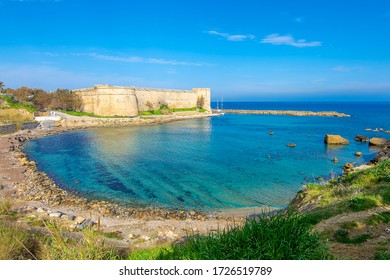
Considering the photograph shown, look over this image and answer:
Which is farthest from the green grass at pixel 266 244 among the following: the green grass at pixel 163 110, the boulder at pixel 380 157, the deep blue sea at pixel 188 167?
the green grass at pixel 163 110

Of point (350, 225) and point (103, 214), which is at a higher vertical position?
point (350, 225)

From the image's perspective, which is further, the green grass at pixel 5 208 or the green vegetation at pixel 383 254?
the green grass at pixel 5 208

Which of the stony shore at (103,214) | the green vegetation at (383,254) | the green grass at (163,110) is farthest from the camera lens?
the green grass at (163,110)

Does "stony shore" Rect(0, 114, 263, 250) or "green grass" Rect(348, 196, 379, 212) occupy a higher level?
"green grass" Rect(348, 196, 379, 212)

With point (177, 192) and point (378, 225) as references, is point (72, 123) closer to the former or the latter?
point (177, 192)

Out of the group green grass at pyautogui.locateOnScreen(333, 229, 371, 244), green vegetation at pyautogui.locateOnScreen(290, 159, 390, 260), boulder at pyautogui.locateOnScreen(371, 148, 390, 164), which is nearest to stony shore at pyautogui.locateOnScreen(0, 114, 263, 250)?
green vegetation at pyautogui.locateOnScreen(290, 159, 390, 260)

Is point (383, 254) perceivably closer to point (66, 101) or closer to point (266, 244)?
point (266, 244)

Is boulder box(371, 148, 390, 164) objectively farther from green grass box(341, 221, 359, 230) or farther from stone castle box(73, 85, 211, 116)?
stone castle box(73, 85, 211, 116)

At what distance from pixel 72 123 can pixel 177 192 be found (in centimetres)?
3183

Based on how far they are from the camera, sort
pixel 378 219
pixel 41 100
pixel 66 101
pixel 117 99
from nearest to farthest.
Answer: pixel 378 219 < pixel 41 100 < pixel 66 101 < pixel 117 99

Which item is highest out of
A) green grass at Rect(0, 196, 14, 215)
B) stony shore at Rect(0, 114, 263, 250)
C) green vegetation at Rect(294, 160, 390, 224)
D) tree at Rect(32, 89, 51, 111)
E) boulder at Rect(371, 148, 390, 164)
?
tree at Rect(32, 89, 51, 111)

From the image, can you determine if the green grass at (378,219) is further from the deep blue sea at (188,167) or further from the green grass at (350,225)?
the deep blue sea at (188,167)

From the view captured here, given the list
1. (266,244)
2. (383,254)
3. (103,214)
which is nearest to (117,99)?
(103,214)
